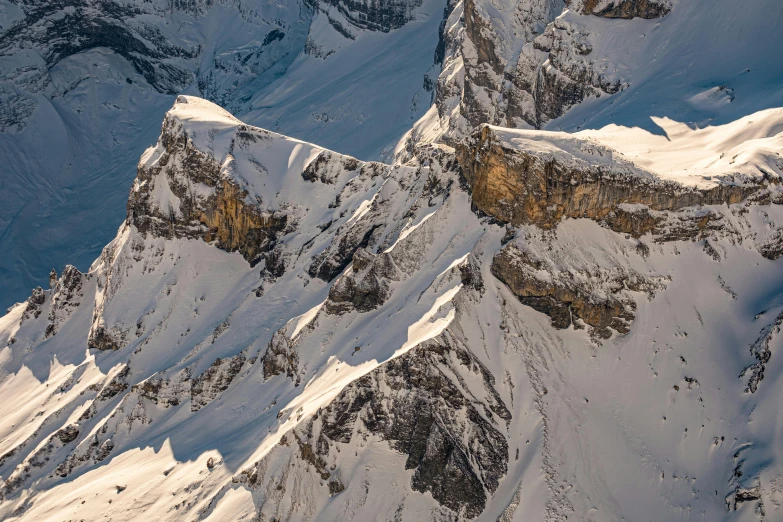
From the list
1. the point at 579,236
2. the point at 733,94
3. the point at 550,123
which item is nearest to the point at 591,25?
the point at 550,123

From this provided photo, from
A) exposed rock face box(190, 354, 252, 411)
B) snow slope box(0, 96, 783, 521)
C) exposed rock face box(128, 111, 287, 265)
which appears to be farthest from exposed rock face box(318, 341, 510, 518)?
exposed rock face box(128, 111, 287, 265)

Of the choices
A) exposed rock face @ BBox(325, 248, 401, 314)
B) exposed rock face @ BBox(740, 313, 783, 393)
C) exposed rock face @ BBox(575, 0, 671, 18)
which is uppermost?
exposed rock face @ BBox(575, 0, 671, 18)

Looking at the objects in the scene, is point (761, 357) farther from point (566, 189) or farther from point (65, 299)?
point (65, 299)

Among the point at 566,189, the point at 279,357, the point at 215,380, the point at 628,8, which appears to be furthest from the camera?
the point at 628,8

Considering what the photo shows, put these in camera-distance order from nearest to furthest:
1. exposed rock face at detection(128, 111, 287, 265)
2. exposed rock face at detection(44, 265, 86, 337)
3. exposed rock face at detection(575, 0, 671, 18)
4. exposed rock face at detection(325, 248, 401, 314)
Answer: exposed rock face at detection(325, 248, 401, 314) < exposed rock face at detection(128, 111, 287, 265) < exposed rock face at detection(44, 265, 86, 337) < exposed rock face at detection(575, 0, 671, 18)

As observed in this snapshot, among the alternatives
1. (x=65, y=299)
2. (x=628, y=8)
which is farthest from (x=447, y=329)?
(x=628, y=8)

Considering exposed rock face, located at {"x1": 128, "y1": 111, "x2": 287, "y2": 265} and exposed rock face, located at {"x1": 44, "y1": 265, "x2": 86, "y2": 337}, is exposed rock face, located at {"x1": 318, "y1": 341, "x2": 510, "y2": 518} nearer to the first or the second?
exposed rock face, located at {"x1": 128, "y1": 111, "x2": 287, "y2": 265}

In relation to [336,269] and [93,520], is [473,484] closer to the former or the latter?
[336,269]
